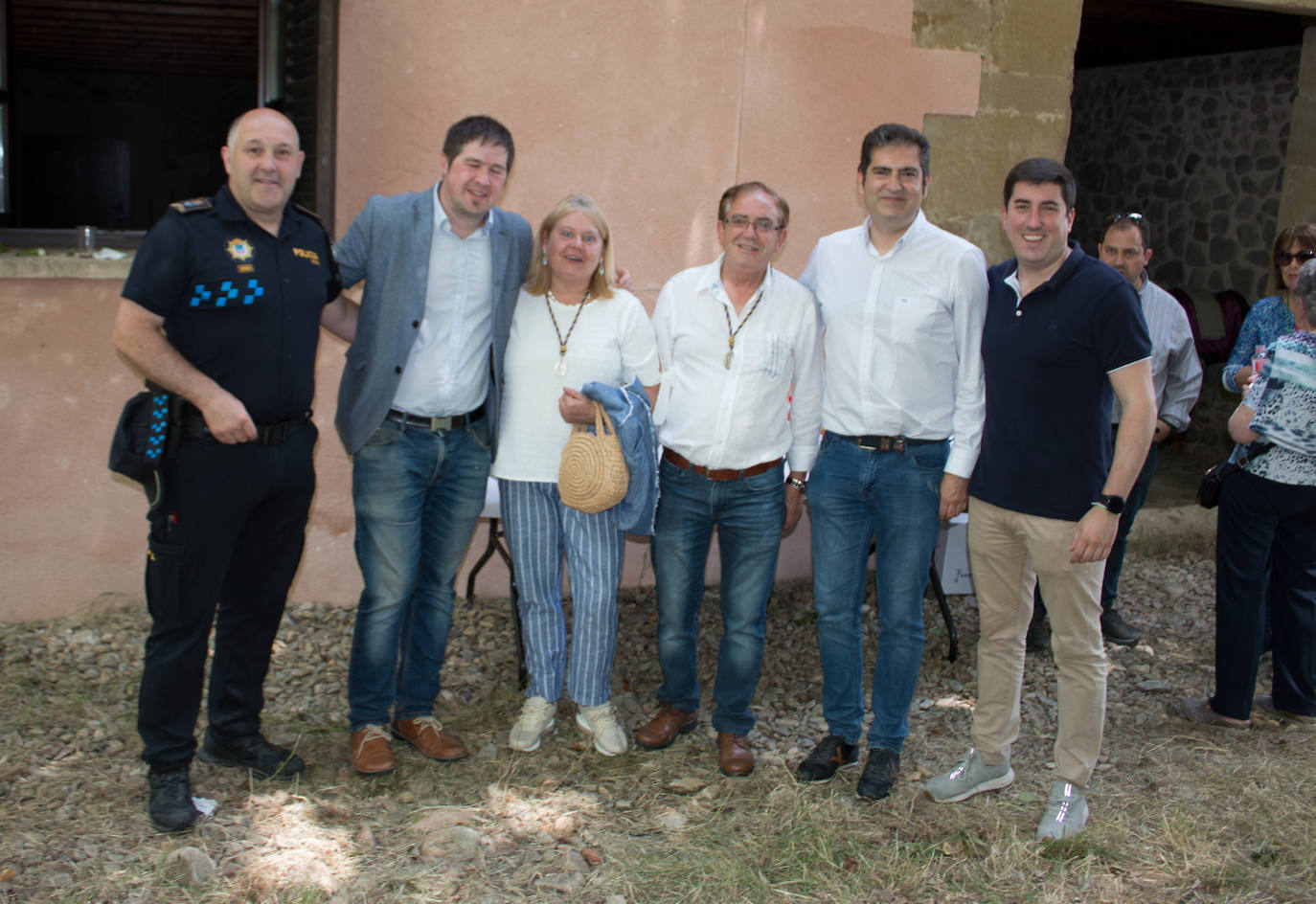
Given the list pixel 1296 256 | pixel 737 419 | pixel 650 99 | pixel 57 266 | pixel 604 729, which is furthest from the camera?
pixel 650 99

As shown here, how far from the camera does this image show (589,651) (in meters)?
3.65

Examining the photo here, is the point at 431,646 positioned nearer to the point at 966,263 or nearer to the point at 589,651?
the point at 589,651

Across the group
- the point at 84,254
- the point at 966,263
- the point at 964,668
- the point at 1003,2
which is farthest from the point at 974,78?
the point at 84,254

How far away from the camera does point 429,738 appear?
362cm

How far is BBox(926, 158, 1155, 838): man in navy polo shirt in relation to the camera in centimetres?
296

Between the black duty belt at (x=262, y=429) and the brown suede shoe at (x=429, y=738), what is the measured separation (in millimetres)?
1103

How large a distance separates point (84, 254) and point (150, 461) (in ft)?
5.21

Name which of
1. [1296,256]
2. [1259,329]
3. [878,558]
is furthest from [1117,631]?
[878,558]

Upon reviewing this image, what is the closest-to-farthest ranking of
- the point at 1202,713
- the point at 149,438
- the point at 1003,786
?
the point at 149,438, the point at 1003,786, the point at 1202,713

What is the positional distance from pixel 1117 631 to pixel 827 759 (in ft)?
7.14

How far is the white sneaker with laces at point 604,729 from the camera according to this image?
3703 mm

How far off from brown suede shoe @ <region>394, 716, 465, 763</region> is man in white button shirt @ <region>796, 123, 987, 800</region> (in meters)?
1.29

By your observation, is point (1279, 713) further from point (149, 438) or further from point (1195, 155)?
point (1195, 155)

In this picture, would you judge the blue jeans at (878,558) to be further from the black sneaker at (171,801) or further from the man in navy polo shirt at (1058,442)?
the black sneaker at (171,801)
